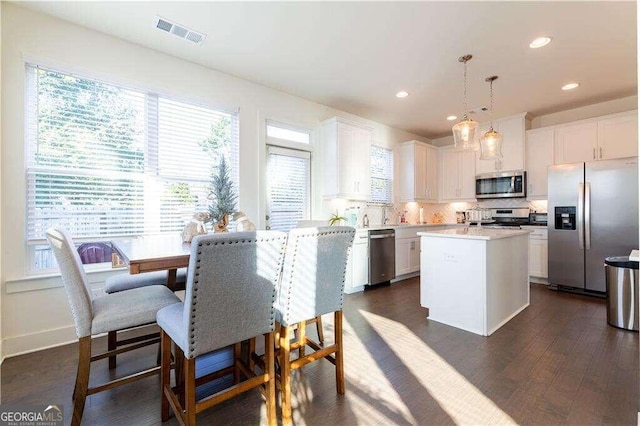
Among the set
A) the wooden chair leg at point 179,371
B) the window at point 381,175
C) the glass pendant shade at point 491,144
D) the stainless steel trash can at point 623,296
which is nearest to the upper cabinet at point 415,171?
the window at point 381,175

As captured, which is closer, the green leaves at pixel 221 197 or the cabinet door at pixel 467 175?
the green leaves at pixel 221 197

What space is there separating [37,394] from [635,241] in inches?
245

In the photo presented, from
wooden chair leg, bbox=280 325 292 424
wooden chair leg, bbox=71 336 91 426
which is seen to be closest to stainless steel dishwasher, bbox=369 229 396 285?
wooden chair leg, bbox=280 325 292 424

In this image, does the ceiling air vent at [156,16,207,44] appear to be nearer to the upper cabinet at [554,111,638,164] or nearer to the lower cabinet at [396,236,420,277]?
the lower cabinet at [396,236,420,277]

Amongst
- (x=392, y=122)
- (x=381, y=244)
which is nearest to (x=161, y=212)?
(x=381, y=244)

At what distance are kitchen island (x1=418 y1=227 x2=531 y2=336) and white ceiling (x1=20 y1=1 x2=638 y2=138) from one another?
6.42 feet

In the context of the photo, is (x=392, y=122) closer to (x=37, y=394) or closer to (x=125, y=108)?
(x=125, y=108)

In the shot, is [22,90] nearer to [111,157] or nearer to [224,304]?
[111,157]

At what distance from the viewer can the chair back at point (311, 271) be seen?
5.34 ft

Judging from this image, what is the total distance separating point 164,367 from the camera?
1593 millimetres

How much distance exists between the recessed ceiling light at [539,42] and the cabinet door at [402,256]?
3.08 meters

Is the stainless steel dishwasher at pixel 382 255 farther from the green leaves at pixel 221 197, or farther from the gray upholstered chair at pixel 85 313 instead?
the gray upholstered chair at pixel 85 313

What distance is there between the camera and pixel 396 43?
289 cm

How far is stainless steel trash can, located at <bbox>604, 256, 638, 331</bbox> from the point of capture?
9.29 ft
